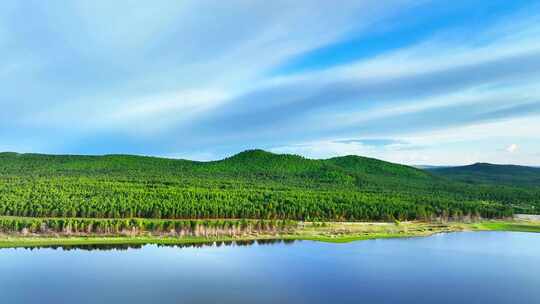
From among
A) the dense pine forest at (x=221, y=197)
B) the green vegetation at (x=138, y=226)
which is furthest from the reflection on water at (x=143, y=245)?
the dense pine forest at (x=221, y=197)

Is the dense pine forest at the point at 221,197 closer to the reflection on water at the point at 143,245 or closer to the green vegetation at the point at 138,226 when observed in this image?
the green vegetation at the point at 138,226

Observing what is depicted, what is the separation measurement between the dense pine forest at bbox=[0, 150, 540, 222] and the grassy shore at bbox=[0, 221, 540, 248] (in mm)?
4889

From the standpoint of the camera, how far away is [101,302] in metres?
41.1

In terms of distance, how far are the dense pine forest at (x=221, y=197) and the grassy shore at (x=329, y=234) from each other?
4.89 metres

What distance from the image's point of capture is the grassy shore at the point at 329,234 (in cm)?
6438

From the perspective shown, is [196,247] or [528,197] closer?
[196,247]

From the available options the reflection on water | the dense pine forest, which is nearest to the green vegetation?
the reflection on water

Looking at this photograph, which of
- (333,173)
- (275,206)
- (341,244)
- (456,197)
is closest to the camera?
(341,244)

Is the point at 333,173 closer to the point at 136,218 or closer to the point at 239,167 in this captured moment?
the point at 239,167

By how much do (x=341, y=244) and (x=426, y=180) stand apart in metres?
120

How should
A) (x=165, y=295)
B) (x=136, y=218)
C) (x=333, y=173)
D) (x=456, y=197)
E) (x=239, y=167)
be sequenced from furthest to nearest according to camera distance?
(x=239, y=167) → (x=333, y=173) → (x=456, y=197) → (x=136, y=218) → (x=165, y=295)

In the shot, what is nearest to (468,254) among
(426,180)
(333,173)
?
(333,173)

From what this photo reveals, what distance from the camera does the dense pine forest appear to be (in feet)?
267

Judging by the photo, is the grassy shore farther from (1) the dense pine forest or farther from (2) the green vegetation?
(1) the dense pine forest
